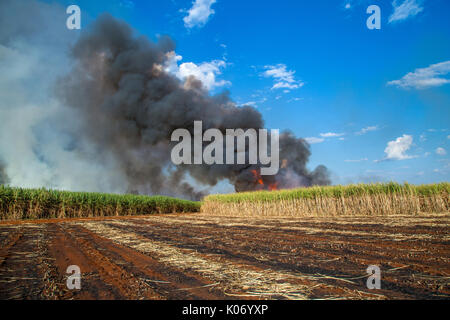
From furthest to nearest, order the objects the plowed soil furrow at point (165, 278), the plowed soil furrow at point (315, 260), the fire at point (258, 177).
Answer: the fire at point (258, 177) → the plowed soil furrow at point (315, 260) → the plowed soil furrow at point (165, 278)

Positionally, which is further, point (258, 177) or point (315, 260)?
point (258, 177)

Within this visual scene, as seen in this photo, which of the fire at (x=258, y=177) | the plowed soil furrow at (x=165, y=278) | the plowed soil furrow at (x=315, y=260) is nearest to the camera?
the plowed soil furrow at (x=165, y=278)

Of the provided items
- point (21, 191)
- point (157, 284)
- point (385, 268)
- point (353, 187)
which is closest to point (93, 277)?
point (157, 284)

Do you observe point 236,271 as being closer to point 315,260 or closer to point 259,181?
point 315,260

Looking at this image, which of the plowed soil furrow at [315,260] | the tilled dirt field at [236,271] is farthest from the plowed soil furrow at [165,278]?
the plowed soil furrow at [315,260]

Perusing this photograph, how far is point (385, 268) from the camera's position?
8.52ft

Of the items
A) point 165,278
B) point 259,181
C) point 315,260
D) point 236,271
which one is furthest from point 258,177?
point 165,278

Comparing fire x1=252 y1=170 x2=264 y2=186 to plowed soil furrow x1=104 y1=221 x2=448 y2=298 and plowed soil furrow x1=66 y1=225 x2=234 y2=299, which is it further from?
plowed soil furrow x1=66 y1=225 x2=234 y2=299

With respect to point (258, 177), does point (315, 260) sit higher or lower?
lower

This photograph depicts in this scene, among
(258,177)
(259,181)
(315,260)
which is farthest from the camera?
(259,181)

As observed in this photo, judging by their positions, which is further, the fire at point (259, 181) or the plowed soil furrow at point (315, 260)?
the fire at point (259, 181)

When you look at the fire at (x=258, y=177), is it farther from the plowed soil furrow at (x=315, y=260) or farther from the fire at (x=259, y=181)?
the plowed soil furrow at (x=315, y=260)

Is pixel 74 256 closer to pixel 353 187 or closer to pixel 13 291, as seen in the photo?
pixel 13 291

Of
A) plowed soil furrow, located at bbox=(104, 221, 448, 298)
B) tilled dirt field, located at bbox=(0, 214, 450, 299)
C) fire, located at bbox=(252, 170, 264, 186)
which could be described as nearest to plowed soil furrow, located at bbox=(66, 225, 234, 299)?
tilled dirt field, located at bbox=(0, 214, 450, 299)
